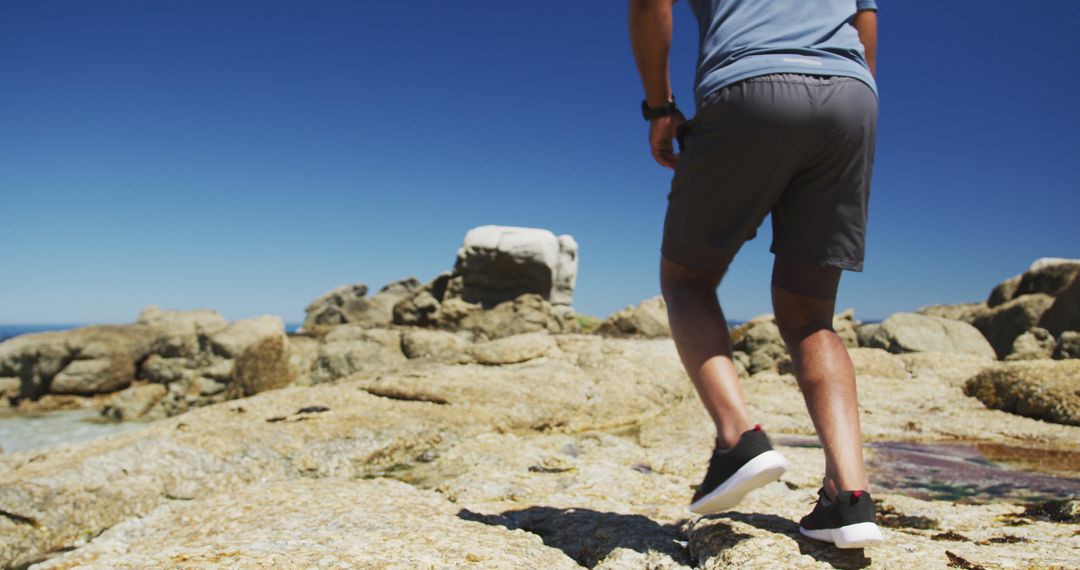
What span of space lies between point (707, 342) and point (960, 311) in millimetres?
19601

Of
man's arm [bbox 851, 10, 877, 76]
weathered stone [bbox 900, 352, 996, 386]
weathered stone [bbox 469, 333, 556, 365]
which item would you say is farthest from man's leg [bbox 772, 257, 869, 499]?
weathered stone [bbox 900, 352, 996, 386]

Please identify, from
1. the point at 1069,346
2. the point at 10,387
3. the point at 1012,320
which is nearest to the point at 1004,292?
the point at 1012,320

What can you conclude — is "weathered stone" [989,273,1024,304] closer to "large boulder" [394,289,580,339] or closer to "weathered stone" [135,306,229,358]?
"large boulder" [394,289,580,339]

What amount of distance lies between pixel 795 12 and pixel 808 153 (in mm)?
516

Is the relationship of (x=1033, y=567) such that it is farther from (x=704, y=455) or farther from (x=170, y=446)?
(x=170, y=446)

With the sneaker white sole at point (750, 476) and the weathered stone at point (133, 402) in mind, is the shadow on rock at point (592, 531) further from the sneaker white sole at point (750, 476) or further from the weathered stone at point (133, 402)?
the weathered stone at point (133, 402)

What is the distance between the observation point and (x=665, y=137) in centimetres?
240

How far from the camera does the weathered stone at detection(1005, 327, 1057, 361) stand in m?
11.2

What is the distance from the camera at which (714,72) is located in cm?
213

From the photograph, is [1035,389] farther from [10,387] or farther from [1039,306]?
[10,387]

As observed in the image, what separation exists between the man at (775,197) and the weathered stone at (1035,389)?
574 cm

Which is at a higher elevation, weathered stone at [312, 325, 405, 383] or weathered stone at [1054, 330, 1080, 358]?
weathered stone at [1054, 330, 1080, 358]

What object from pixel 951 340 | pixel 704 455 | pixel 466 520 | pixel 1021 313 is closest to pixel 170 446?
pixel 466 520

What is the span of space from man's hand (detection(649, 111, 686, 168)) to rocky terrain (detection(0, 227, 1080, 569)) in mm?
1404
